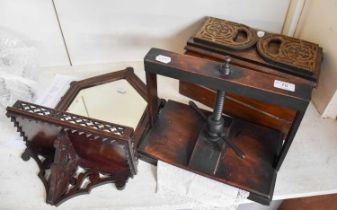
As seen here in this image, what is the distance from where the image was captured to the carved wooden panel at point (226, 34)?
0.70 meters

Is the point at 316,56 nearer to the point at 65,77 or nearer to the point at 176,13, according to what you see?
the point at 176,13

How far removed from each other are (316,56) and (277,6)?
0.20 m

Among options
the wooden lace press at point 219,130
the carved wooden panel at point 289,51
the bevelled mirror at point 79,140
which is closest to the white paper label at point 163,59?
the wooden lace press at point 219,130

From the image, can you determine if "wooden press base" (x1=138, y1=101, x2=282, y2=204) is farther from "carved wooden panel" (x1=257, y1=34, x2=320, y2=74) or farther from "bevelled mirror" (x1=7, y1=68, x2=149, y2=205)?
"carved wooden panel" (x1=257, y1=34, x2=320, y2=74)

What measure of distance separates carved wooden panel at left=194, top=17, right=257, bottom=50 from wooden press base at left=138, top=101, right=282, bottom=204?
18 cm

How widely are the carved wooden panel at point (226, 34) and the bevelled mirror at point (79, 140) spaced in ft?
0.78

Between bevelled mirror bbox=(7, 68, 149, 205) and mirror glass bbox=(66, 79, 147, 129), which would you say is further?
mirror glass bbox=(66, 79, 147, 129)

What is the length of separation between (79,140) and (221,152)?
0.31m

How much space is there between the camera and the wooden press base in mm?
604

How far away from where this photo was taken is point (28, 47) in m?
0.83

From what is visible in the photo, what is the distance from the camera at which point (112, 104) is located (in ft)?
2.52

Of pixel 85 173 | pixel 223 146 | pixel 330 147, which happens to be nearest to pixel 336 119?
pixel 330 147

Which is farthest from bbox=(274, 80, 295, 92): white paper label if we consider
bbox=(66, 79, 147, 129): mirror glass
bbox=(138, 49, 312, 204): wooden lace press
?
bbox=(66, 79, 147, 129): mirror glass

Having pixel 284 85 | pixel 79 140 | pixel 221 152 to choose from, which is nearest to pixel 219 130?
pixel 221 152
